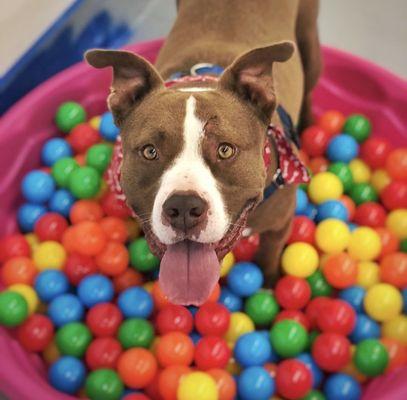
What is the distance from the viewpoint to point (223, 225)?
61.5 inches

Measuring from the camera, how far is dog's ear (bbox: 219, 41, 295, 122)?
1616 mm

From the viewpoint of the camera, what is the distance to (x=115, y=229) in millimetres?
2477

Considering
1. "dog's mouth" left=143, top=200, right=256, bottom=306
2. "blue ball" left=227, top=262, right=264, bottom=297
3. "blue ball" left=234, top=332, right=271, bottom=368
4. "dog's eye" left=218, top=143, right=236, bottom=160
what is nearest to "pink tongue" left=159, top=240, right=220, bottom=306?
"dog's mouth" left=143, top=200, right=256, bottom=306

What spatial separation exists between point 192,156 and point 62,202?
1.25m

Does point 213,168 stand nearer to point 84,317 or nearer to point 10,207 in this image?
point 84,317

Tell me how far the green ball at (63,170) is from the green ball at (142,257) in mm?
518

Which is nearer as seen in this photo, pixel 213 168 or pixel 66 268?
pixel 213 168

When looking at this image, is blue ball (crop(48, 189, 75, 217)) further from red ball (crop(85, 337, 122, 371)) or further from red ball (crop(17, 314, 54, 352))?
red ball (crop(85, 337, 122, 371))

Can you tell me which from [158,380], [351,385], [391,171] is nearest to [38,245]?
[158,380]

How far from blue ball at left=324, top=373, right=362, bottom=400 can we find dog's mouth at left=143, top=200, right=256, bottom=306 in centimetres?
69

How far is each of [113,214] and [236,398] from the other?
0.96 m

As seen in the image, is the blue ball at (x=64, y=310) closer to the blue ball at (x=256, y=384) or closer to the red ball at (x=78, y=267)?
the red ball at (x=78, y=267)

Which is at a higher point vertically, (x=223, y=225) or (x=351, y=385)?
(x=223, y=225)

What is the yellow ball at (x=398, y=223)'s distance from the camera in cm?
255
